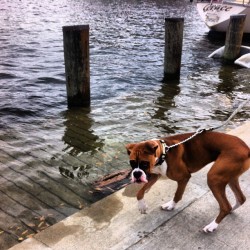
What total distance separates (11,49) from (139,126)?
36.5ft

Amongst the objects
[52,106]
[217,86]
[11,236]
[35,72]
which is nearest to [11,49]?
[35,72]

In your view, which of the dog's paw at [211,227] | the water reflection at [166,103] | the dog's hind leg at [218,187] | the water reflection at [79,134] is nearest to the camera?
the dog's hind leg at [218,187]

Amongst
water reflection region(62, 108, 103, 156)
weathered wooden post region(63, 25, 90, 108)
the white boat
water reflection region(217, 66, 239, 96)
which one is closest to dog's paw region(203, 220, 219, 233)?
water reflection region(62, 108, 103, 156)

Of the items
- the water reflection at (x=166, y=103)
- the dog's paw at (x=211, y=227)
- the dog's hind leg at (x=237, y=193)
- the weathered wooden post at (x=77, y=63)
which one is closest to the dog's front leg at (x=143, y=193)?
the dog's paw at (x=211, y=227)

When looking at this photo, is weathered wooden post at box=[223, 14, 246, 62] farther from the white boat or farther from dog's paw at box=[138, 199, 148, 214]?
dog's paw at box=[138, 199, 148, 214]

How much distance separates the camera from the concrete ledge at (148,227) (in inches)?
145

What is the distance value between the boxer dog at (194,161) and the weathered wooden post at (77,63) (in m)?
4.90

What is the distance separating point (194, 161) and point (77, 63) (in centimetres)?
526

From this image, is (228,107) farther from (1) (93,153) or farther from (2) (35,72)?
(2) (35,72)

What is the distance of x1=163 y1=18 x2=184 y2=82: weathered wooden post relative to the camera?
1134 cm

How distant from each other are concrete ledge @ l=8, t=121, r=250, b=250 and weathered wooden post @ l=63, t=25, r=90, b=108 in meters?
4.72

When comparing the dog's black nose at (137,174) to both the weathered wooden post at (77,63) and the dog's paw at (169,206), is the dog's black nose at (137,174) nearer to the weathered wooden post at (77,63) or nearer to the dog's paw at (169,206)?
the dog's paw at (169,206)

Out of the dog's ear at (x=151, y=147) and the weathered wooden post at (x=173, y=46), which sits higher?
the dog's ear at (x=151, y=147)

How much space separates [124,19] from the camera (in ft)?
97.8
